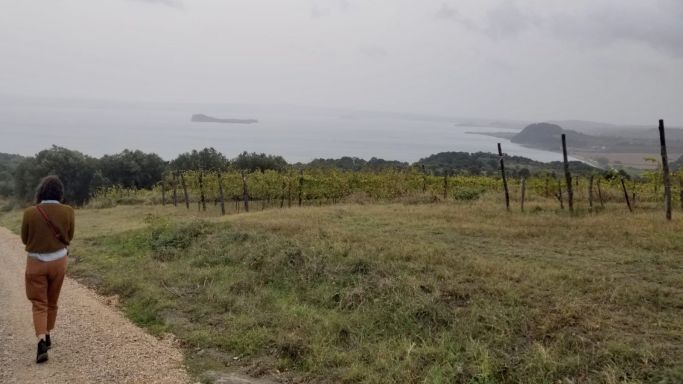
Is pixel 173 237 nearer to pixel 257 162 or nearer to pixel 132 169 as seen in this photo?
pixel 257 162

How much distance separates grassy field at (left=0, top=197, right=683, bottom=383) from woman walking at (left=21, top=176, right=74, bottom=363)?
153 centimetres

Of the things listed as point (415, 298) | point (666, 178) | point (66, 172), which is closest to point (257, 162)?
point (66, 172)

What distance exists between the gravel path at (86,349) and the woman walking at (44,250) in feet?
0.94

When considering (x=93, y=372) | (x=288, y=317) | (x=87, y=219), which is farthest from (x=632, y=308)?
(x=87, y=219)

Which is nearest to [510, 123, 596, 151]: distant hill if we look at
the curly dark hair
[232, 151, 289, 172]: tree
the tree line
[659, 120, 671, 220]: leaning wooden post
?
the tree line

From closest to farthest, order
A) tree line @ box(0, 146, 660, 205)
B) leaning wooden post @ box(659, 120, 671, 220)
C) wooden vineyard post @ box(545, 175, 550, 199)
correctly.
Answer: leaning wooden post @ box(659, 120, 671, 220) < wooden vineyard post @ box(545, 175, 550, 199) < tree line @ box(0, 146, 660, 205)

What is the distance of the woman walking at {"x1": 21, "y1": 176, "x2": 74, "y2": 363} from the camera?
528 cm

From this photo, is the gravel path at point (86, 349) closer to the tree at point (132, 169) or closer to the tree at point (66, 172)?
the tree at point (66, 172)

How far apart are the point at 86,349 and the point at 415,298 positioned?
3.98m

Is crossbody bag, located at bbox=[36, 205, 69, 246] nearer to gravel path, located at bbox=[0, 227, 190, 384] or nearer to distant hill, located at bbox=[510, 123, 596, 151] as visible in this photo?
gravel path, located at bbox=[0, 227, 190, 384]

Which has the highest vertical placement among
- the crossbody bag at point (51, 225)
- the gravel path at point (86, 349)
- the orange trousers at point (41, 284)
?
the crossbody bag at point (51, 225)

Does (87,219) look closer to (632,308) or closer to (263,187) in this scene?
(263,187)

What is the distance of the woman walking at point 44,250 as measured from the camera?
17.3ft

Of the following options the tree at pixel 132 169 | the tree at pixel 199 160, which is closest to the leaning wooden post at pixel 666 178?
the tree at pixel 199 160
